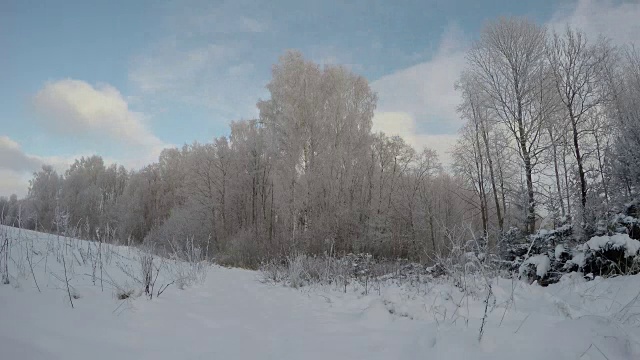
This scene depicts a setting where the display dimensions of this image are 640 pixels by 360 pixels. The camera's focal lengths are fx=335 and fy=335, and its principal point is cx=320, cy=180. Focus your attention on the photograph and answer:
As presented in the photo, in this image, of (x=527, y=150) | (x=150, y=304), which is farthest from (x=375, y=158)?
(x=150, y=304)

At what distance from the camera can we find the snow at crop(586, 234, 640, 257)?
534 centimetres

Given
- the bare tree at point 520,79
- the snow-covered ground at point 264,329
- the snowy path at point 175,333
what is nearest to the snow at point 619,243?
the snow-covered ground at point 264,329

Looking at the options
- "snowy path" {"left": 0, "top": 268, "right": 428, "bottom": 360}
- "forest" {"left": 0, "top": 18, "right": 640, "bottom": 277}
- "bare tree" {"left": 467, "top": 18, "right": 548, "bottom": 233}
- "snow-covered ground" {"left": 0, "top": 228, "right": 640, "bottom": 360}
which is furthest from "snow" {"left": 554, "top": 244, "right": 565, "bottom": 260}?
"bare tree" {"left": 467, "top": 18, "right": 548, "bottom": 233}

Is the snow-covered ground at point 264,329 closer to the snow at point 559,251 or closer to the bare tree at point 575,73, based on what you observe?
the snow at point 559,251

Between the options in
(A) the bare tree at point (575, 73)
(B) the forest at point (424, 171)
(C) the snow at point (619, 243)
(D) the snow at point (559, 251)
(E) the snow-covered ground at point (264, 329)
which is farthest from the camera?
(A) the bare tree at point (575, 73)

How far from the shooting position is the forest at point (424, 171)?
850 centimetres

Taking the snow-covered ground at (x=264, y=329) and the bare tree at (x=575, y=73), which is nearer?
the snow-covered ground at (x=264, y=329)

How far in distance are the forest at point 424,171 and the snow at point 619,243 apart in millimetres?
786

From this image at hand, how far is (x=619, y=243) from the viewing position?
5.49m

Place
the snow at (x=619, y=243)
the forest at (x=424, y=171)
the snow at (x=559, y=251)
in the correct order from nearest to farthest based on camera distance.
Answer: the snow at (x=619, y=243) < the snow at (x=559, y=251) < the forest at (x=424, y=171)

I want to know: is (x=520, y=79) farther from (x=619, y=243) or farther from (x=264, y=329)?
(x=264, y=329)

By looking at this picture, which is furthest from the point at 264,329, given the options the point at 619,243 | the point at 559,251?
the point at 559,251

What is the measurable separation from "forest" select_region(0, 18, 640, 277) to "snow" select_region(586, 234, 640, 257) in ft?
2.58

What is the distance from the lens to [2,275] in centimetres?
311
